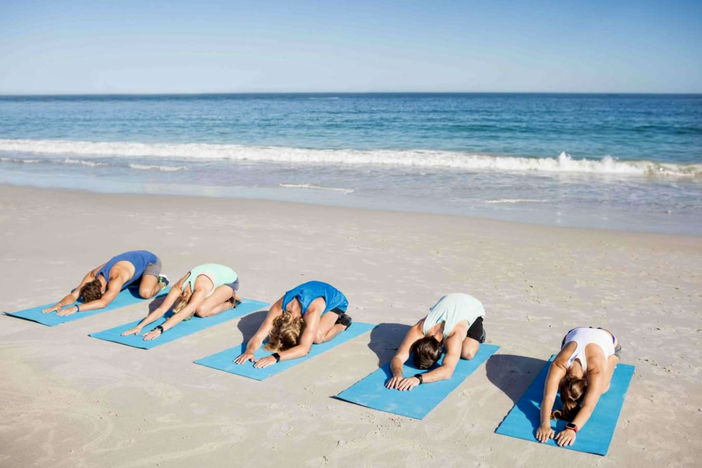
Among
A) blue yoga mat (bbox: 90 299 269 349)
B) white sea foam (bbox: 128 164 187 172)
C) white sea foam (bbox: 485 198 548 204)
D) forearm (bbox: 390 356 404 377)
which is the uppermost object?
white sea foam (bbox: 128 164 187 172)

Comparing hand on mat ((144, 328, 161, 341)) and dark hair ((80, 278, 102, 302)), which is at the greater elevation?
dark hair ((80, 278, 102, 302))

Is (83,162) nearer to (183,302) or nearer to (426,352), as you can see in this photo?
(183,302)

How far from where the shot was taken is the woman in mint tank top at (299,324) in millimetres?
4957

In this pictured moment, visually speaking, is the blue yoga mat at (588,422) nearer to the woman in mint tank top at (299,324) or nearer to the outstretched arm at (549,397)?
the outstretched arm at (549,397)

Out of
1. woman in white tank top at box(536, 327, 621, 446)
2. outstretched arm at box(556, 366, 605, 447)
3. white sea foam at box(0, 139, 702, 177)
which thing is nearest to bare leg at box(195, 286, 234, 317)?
woman in white tank top at box(536, 327, 621, 446)

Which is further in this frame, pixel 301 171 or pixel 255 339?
pixel 301 171

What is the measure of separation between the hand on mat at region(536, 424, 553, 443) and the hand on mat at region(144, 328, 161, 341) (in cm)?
339

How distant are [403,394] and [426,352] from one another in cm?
46

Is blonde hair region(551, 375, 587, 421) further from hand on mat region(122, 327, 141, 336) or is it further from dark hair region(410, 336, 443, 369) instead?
hand on mat region(122, 327, 141, 336)

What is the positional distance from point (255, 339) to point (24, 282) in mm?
3641

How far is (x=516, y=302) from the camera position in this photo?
20.9 ft

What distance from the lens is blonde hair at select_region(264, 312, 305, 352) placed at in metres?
5.00

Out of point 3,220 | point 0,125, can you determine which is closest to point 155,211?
point 3,220

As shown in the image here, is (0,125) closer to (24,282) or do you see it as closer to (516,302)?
(24,282)
